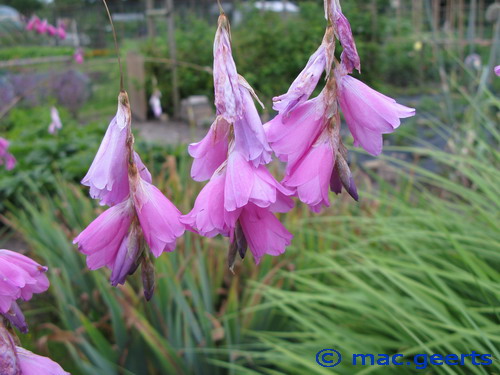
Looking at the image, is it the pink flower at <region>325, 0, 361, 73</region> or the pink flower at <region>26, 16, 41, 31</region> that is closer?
the pink flower at <region>325, 0, 361, 73</region>

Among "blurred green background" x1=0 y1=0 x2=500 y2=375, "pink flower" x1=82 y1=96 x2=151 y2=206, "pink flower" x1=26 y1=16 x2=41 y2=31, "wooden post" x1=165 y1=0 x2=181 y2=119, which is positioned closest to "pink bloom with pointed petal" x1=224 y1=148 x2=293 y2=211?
"pink flower" x1=82 y1=96 x2=151 y2=206

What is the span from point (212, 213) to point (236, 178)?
0.04m

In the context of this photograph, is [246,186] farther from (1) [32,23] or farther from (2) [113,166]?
(1) [32,23]

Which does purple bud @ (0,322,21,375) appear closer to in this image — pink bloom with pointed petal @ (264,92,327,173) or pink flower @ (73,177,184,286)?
pink flower @ (73,177,184,286)

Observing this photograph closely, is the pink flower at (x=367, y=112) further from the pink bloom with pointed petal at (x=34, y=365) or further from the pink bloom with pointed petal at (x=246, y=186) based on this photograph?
the pink bloom with pointed petal at (x=34, y=365)

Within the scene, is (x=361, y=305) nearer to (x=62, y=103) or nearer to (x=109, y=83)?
(x=62, y=103)

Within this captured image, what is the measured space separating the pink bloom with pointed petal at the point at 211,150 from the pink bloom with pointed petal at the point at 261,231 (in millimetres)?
66

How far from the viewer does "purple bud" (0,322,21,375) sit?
49 centimetres

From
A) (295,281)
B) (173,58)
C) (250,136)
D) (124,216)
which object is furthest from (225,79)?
(173,58)

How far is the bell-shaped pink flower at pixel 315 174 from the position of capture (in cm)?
48

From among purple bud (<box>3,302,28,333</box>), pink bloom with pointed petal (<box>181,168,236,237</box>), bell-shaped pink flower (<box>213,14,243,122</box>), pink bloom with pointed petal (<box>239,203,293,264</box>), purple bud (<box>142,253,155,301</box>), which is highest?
bell-shaped pink flower (<box>213,14,243,122</box>)

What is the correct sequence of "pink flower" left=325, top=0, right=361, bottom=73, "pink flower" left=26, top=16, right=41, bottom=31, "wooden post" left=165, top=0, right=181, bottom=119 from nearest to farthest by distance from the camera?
"pink flower" left=325, top=0, right=361, bottom=73 → "pink flower" left=26, top=16, right=41, bottom=31 → "wooden post" left=165, top=0, right=181, bottom=119

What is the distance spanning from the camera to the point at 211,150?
526 mm

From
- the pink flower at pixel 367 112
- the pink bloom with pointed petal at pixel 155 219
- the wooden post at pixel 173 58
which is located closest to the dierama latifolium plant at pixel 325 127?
the pink flower at pixel 367 112
